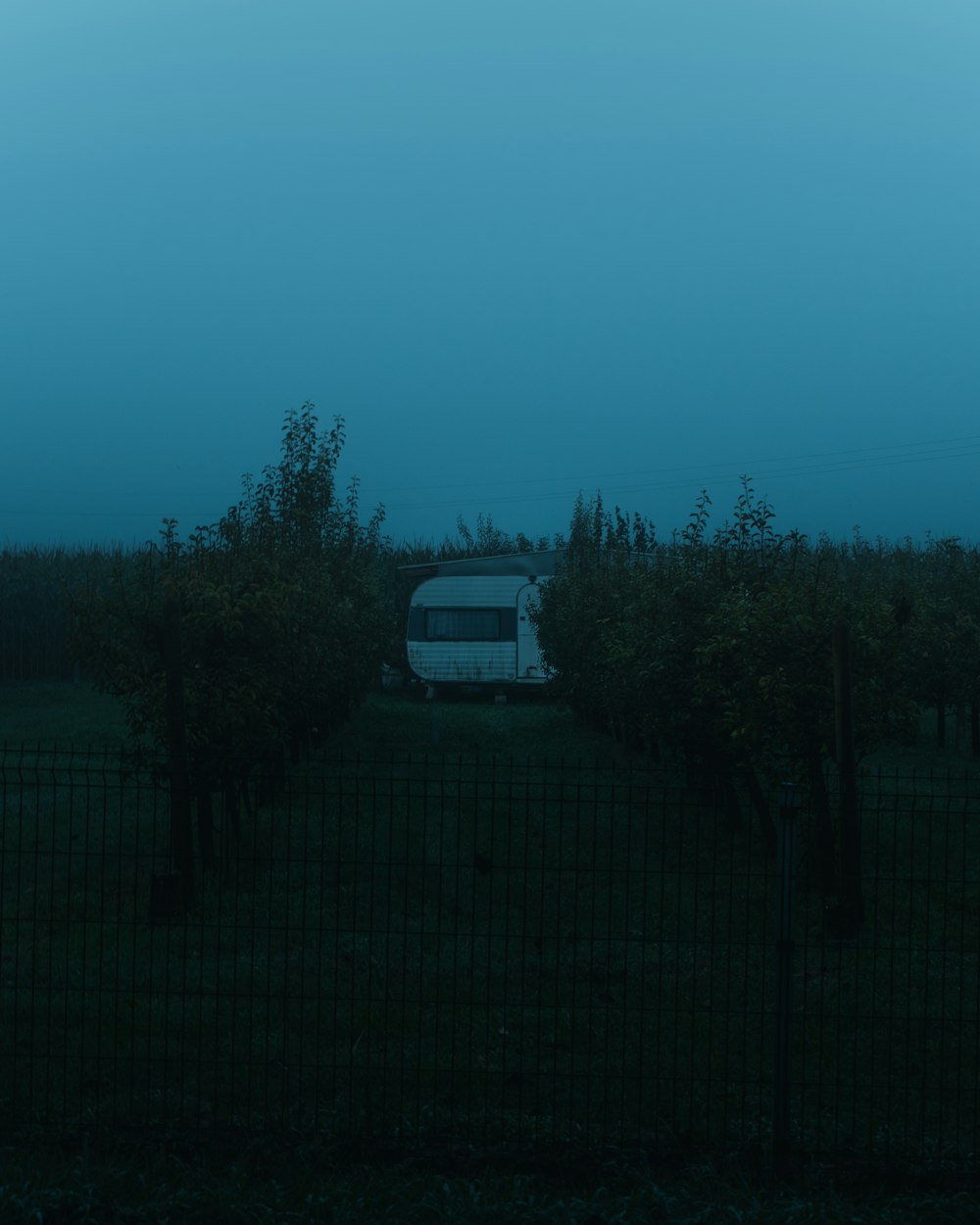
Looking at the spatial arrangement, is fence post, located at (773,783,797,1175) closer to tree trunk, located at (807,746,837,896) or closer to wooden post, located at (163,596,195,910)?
tree trunk, located at (807,746,837,896)

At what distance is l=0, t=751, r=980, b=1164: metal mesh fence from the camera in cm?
486

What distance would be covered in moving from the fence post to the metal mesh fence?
3.5 inches

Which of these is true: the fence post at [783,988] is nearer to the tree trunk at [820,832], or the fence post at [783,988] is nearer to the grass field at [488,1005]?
the grass field at [488,1005]

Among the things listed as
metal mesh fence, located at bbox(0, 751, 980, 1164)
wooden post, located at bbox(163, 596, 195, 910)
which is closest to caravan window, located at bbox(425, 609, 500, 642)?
metal mesh fence, located at bbox(0, 751, 980, 1164)

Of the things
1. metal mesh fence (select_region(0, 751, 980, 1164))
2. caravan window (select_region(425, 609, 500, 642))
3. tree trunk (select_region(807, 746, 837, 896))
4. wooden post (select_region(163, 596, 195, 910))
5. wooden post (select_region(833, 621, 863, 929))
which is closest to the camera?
metal mesh fence (select_region(0, 751, 980, 1164))

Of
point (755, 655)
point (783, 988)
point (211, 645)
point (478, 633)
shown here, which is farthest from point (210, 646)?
point (478, 633)

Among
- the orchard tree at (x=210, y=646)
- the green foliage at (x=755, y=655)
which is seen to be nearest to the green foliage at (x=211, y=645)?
the orchard tree at (x=210, y=646)

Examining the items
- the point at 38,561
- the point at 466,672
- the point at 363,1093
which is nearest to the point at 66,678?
the point at 38,561

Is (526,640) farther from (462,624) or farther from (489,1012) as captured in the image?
(489,1012)

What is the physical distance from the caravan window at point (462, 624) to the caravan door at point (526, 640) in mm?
618

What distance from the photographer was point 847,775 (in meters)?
6.43

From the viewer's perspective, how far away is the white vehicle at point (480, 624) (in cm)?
3188

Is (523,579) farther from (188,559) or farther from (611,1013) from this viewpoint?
(611,1013)

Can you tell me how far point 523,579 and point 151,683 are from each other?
2222 centimetres
